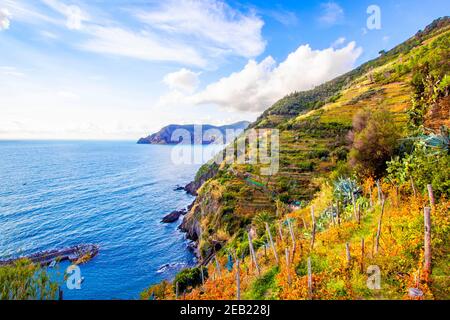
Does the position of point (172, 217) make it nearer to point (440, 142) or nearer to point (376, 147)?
point (376, 147)

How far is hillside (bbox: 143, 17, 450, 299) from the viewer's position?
28.8 ft

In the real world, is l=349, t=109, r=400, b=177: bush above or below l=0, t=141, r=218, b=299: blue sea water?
above

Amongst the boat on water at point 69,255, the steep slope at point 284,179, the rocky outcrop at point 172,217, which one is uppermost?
the steep slope at point 284,179

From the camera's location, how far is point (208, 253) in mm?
33906

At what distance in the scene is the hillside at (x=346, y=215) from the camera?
878 centimetres

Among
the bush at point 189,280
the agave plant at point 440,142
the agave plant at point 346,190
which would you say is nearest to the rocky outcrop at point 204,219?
the bush at point 189,280

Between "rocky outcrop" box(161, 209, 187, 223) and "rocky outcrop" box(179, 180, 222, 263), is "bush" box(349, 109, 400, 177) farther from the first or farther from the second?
"rocky outcrop" box(161, 209, 187, 223)

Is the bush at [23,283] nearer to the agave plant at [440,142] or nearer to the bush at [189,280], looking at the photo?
the bush at [189,280]

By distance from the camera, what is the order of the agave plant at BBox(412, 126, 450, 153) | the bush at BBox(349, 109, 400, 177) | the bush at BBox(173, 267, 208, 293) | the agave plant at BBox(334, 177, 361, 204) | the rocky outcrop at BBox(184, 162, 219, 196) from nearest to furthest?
the agave plant at BBox(412, 126, 450, 153) → the agave plant at BBox(334, 177, 361, 204) → the bush at BBox(349, 109, 400, 177) → the bush at BBox(173, 267, 208, 293) → the rocky outcrop at BBox(184, 162, 219, 196)

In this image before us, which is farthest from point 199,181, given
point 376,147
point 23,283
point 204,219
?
point 23,283

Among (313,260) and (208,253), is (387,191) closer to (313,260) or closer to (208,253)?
(313,260)

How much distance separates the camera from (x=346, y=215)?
617 inches

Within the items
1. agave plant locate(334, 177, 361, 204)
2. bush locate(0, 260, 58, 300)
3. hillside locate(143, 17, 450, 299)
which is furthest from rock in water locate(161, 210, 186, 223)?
bush locate(0, 260, 58, 300)
